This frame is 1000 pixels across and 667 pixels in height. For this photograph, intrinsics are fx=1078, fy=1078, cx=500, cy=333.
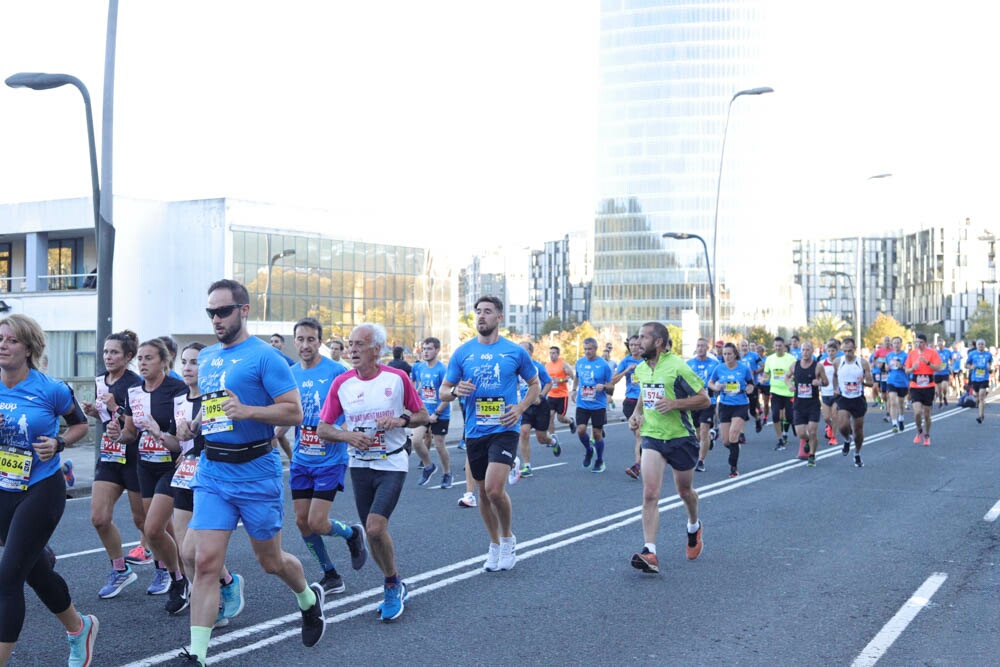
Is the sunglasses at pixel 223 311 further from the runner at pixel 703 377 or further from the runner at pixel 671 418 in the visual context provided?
the runner at pixel 703 377

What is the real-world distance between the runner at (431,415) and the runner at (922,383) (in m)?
9.93

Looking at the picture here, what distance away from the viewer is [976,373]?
2744cm

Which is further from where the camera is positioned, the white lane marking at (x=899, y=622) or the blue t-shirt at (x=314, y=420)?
the blue t-shirt at (x=314, y=420)

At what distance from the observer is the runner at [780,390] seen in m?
19.5

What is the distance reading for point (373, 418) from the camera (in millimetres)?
6922

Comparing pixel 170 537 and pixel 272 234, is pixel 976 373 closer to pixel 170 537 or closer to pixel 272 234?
pixel 170 537

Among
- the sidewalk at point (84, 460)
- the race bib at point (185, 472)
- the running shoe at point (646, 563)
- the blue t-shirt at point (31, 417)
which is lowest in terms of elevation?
the sidewalk at point (84, 460)

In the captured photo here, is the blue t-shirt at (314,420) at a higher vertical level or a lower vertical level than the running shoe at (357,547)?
higher

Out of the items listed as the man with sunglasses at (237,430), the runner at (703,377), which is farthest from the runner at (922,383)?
the man with sunglasses at (237,430)

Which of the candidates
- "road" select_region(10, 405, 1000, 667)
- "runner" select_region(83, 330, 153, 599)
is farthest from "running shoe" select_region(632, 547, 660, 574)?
"runner" select_region(83, 330, 153, 599)

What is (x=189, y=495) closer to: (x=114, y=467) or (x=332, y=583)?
(x=114, y=467)

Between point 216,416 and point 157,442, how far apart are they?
76.0 inches

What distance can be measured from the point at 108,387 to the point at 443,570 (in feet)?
9.29

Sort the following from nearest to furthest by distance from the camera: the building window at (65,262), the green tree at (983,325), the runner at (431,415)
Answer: the runner at (431,415), the building window at (65,262), the green tree at (983,325)
